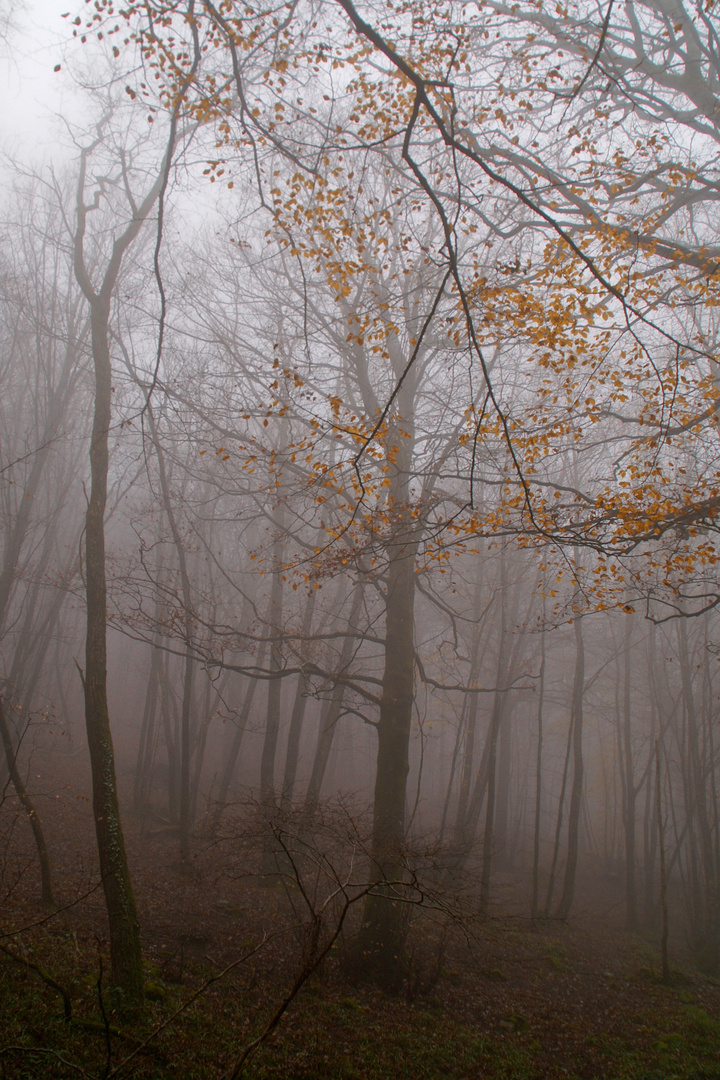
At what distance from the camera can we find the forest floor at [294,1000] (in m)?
4.27

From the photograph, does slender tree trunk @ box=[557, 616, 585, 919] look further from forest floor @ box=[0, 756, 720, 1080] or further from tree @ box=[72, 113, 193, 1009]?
tree @ box=[72, 113, 193, 1009]

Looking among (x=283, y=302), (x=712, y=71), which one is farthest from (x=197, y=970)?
(x=712, y=71)

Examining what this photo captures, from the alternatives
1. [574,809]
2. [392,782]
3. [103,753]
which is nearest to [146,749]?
[392,782]

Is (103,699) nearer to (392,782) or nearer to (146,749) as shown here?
(392,782)

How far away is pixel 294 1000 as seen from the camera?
18.9 ft

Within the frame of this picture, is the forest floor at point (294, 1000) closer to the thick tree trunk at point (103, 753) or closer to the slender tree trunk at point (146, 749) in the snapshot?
the thick tree trunk at point (103, 753)

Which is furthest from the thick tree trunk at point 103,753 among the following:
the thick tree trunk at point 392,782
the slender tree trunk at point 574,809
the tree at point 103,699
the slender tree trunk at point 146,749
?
the slender tree trunk at point 574,809

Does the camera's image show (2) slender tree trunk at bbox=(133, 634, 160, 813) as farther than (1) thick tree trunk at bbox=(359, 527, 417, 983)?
Yes

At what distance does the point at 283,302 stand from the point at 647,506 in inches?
265

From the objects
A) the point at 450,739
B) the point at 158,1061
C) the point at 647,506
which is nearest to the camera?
the point at 158,1061

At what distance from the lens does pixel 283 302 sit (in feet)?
30.8

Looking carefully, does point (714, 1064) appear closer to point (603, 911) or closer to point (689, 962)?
point (689, 962)

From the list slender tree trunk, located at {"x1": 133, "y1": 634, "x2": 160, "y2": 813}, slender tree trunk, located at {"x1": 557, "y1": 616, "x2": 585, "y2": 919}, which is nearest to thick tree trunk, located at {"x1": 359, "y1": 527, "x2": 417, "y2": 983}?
slender tree trunk, located at {"x1": 557, "y1": 616, "x2": 585, "y2": 919}

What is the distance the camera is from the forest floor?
4.27 meters
